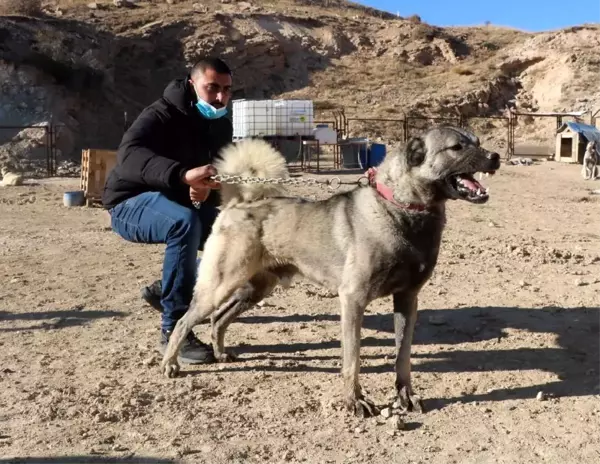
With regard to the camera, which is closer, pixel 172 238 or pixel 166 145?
pixel 172 238

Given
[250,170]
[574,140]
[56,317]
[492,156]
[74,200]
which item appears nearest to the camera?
[492,156]

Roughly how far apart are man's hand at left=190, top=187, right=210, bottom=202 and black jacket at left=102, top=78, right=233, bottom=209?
0.09 metres

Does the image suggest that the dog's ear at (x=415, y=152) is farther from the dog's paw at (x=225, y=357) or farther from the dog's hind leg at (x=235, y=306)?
the dog's paw at (x=225, y=357)

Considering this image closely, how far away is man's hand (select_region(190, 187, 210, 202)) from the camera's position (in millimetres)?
4082

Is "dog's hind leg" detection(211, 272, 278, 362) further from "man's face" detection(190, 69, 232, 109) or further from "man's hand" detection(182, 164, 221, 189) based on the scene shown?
"man's face" detection(190, 69, 232, 109)

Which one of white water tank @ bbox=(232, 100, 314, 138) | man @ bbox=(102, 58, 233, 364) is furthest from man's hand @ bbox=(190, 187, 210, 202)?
white water tank @ bbox=(232, 100, 314, 138)

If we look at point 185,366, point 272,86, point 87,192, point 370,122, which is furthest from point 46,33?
point 185,366

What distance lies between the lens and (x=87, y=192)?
12.4 m

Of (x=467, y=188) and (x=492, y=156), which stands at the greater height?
(x=492, y=156)

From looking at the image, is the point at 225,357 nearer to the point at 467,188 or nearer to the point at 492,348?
the point at 492,348

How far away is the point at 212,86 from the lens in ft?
14.6

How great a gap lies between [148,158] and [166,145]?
34 centimetres

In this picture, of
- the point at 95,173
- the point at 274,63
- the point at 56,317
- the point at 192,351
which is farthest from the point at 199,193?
the point at 274,63

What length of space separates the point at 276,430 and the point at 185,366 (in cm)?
117
